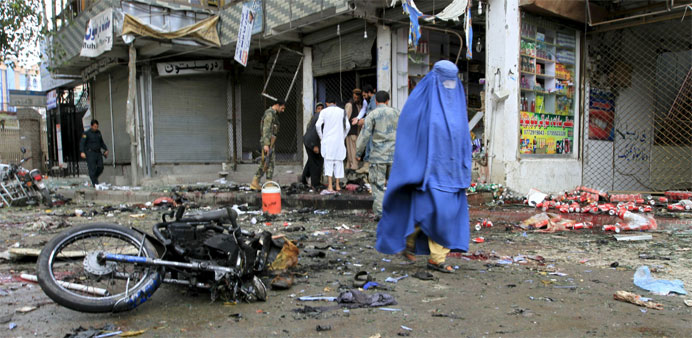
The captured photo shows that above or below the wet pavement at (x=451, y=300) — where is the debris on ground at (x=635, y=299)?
above

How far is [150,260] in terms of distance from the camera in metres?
2.90

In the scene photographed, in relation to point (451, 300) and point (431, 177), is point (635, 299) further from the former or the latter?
point (431, 177)

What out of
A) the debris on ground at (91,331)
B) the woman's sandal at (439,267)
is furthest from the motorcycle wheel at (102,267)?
the woman's sandal at (439,267)

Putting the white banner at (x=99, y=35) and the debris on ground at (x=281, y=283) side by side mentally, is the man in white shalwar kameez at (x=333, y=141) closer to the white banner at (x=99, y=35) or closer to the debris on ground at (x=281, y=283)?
the debris on ground at (x=281, y=283)

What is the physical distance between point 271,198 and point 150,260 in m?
4.50

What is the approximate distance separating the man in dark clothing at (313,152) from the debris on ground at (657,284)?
623 cm

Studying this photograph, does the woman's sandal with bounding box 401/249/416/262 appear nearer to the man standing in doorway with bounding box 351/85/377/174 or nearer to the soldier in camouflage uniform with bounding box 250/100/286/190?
the man standing in doorway with bounding box 351/85/377/174

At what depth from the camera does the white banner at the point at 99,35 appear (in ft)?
37.4

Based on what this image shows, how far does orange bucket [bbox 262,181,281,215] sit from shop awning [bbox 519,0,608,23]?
4906 millimetres

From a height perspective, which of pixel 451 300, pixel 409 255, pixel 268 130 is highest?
pixel 268 130

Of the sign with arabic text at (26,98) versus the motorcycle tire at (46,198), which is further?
the sign with arabic text at (26,98)

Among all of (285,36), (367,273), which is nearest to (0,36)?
(285,36)

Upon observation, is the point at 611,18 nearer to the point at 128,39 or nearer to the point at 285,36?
the point at 285,36

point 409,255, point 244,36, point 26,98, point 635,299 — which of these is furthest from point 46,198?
point 26,98
